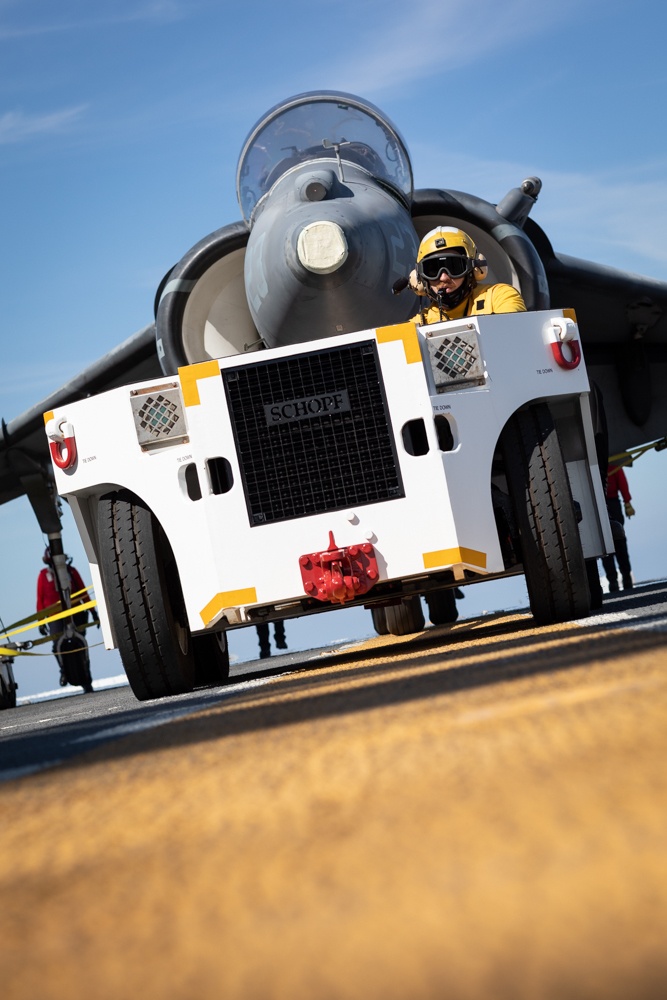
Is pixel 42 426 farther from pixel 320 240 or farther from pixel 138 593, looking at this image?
pixel 138 593

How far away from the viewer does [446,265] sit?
6.82 metres

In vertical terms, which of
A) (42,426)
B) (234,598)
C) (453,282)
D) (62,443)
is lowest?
(234,598)

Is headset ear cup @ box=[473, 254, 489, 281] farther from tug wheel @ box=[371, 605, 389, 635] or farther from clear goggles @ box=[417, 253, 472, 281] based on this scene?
tug wheel @ box=[371, 605, 389, 635]

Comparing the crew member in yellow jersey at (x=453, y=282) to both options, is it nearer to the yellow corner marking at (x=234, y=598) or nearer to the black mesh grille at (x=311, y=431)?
the black mesh grille at (x=311, y=431)

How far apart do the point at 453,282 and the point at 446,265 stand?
4.5 inches

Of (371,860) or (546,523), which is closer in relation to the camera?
(371,860)

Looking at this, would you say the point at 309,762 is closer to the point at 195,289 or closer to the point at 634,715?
the point at 634,715

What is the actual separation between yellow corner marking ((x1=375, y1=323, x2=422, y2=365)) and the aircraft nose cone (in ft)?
4.58

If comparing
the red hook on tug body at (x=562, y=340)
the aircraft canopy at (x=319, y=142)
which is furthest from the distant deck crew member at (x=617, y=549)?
the red hook on tug body at (x=562, y=340)

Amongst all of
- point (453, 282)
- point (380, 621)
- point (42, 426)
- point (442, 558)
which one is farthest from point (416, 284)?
point (42, 426)

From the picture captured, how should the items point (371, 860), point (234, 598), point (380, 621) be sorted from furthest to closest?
point (380, 621) < point (234, 598) < point (371, 860)

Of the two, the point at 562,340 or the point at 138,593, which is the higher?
the point at 562,340

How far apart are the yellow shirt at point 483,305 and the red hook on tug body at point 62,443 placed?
187cm

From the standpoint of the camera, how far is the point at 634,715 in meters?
2.02
